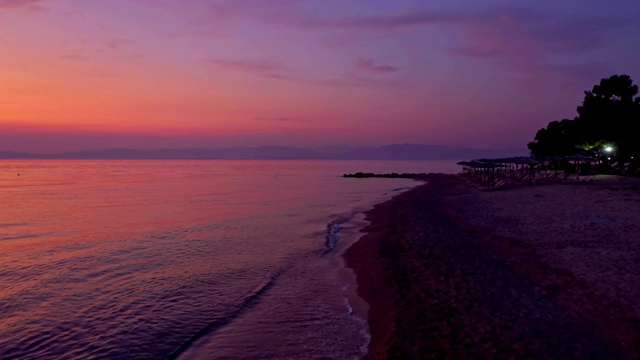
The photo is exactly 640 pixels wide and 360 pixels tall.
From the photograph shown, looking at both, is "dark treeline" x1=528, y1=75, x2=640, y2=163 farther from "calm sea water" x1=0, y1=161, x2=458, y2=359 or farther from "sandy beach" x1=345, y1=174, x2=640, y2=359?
"calm sea water" x1=0, y1=161, x2=458, y2=359

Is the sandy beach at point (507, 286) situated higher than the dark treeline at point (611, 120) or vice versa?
the dark treeline at point (611, 120)

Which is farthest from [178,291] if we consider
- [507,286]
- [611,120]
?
[611,120]

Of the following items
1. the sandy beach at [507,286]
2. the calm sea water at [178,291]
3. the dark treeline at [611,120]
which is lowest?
the calm sea water at [178,291]

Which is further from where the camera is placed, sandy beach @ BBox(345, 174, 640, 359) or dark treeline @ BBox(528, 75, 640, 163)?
dark treeline @ BBox(528, 75, 640, 163)

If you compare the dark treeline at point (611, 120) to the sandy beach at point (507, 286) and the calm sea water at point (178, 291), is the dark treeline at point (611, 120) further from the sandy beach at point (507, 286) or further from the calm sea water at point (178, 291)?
the calm sea water at point (178, 291)

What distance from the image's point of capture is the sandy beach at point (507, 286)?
7375mm

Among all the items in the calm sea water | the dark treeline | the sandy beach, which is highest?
the dark treeline

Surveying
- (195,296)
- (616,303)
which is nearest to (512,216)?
(616,303)

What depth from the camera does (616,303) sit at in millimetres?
8867

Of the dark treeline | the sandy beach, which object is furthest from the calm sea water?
the dark treeline

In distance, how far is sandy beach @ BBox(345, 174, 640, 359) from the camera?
24.2 feet

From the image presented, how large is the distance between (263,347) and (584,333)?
5.94 m

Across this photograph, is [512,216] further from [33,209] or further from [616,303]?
[33,209]

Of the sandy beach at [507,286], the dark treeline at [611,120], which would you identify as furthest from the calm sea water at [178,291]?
the dark treeline at [611,120]
